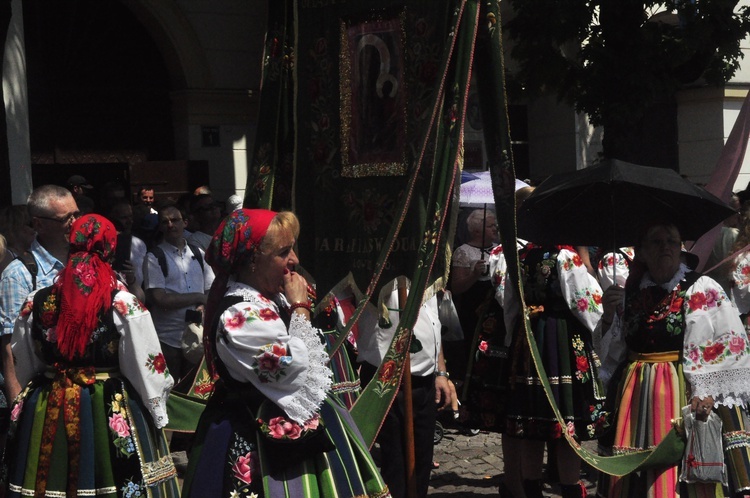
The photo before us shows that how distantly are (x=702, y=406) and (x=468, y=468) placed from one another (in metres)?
2.83

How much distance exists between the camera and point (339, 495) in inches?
152

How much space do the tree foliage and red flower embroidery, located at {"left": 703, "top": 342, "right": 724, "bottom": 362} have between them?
5.93 meters

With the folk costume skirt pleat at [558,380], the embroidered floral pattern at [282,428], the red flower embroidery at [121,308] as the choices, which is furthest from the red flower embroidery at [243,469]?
the folk costume skirt pleat at [558,380]

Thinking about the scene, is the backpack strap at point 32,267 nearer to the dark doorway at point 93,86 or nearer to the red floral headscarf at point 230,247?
the red floral headscarf at point 230,247

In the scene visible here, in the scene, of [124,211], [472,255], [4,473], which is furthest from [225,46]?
[4,473]

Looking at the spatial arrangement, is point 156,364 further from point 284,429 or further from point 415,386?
point 415,386

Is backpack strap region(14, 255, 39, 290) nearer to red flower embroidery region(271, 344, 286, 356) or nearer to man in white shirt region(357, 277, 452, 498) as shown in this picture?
man in white shirt region(357, 277, 452, 498)

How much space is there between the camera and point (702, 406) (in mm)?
5016

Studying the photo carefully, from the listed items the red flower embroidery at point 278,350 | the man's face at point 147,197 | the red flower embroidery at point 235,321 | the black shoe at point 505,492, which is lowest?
the black shoe at point 505,492

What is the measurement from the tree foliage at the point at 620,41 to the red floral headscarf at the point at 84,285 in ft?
22.2

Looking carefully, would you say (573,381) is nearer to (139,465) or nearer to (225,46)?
(139,465)

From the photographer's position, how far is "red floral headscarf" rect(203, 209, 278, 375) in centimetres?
381

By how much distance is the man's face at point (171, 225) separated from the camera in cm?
782

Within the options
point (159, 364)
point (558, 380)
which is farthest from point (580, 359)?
point (159, 364)
